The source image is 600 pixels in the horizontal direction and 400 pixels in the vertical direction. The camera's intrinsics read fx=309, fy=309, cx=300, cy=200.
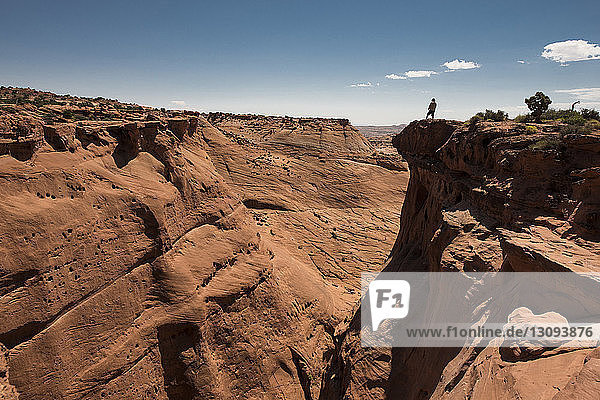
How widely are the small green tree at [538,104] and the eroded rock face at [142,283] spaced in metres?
13.1

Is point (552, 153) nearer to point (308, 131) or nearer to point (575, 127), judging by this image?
point (575, 127)

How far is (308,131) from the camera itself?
141 ft

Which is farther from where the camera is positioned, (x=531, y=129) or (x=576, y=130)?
(x=531, y=129)

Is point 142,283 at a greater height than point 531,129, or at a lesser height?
lesser

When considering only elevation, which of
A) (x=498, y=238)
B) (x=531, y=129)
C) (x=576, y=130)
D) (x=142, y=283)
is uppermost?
(x=531, y=129)

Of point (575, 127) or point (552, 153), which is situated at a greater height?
point (575, 127)

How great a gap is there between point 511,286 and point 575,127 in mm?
5909

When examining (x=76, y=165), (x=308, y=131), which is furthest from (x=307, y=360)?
(x=308, y=131)

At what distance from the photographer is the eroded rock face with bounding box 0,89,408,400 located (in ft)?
26.7

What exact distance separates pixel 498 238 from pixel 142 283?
11.2 m

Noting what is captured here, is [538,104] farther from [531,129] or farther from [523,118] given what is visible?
[531,129]

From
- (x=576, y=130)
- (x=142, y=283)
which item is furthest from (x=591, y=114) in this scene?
(x=142, y=283)

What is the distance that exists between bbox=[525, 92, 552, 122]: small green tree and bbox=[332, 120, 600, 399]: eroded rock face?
3.01 m

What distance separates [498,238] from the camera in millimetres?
8930
